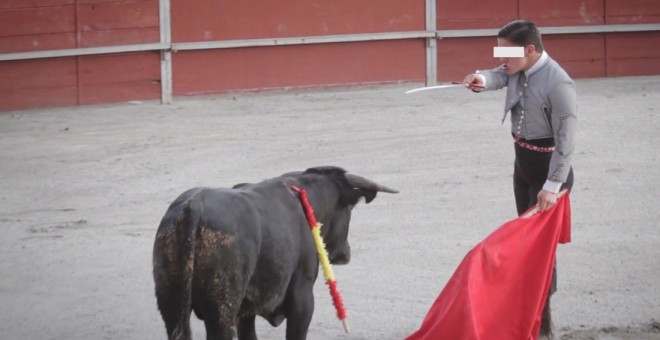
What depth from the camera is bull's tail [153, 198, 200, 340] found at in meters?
4.34

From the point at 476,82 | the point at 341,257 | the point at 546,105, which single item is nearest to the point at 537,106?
the point at 546,105

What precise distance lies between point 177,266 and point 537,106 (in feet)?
5.41

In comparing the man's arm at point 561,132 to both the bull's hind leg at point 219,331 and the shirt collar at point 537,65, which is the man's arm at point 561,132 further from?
the bull's hind leg at point 219,331

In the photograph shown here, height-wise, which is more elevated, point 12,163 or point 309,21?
point 309,21

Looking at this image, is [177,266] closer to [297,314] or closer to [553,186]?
[297,314]

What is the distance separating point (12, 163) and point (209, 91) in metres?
2.88

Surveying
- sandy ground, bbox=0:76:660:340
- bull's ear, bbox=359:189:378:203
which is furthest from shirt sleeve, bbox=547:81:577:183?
sandy ground, bbox=0:76:660:340

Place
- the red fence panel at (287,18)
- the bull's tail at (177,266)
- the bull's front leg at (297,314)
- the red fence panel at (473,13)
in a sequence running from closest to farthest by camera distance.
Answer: the bull's tail at (177,266) → the bull's front leg at (297,314) → the red fence panel at (287,18) → the red fence panel at (473,13)

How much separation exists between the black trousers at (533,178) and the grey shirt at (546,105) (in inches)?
3.0

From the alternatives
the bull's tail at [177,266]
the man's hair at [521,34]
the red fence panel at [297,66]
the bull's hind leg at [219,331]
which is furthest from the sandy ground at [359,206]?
the man's hair at [521,34]

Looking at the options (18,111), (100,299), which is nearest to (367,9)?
(18,111)

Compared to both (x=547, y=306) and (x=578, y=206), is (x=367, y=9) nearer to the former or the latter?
(x=578, y=206)

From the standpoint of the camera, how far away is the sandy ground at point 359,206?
600 cm

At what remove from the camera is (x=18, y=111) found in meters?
10.8
